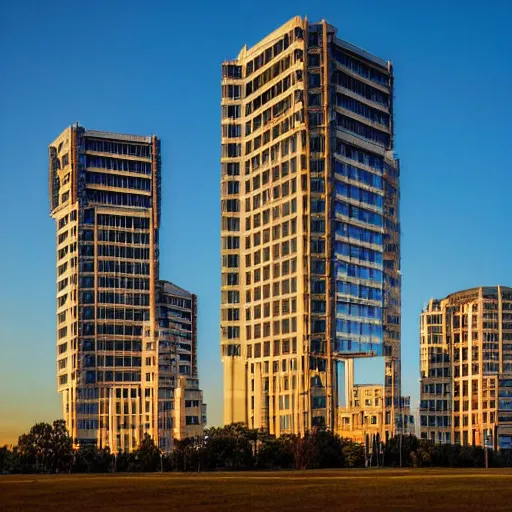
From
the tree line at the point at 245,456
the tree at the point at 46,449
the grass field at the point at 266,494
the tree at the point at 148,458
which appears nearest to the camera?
the grass field at the point at 266,494

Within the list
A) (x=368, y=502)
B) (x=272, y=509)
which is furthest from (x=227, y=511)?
(x=368, y=502)

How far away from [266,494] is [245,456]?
78.3 m

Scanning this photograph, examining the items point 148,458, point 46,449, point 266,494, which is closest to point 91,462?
point 148,458

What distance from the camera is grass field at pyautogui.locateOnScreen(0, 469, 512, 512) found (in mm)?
73438

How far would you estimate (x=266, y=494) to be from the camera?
83.1 m

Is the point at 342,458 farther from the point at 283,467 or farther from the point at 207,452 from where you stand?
the point at 207,452

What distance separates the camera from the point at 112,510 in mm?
71438

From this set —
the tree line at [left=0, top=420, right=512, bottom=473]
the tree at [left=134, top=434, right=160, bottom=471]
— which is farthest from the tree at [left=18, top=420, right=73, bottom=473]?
the tree at [left=134, top=434, right=160, bottom=471]

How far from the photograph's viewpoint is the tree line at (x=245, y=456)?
159625 mm

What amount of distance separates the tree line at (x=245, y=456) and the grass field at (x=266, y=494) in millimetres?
52792

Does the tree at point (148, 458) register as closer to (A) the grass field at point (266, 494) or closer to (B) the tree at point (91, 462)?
(B) the tree at point (91, 462)

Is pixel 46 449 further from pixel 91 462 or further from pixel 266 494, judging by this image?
pixel 266 494

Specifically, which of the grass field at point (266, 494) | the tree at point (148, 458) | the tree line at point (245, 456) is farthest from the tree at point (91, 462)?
the grass field at point (266, 494)

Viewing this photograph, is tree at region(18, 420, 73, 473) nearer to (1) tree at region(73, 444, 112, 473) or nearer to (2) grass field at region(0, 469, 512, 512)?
(1) tree at region(73, 444, 112, 473)
